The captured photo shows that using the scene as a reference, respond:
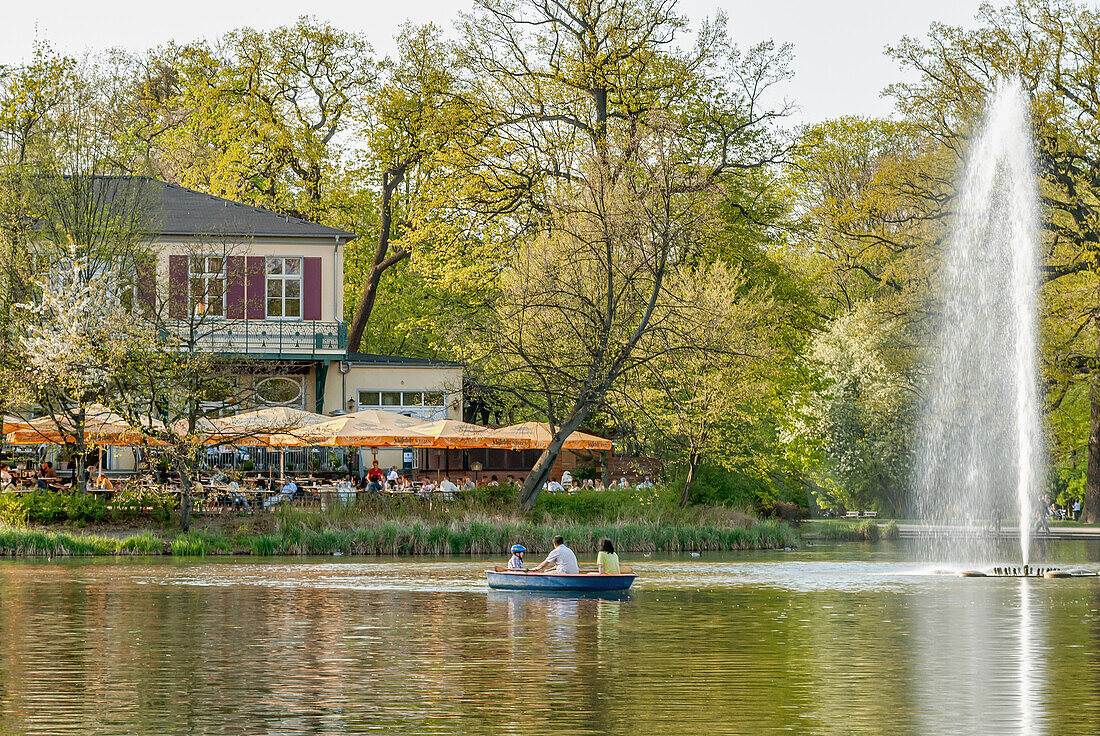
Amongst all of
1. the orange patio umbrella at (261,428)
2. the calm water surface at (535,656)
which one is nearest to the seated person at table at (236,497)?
the orange patio umbrella at (261,428)

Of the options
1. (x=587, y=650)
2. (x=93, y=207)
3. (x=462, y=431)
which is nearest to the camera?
(x=587, y=650)

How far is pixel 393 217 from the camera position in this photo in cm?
6475

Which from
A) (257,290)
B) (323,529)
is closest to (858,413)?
(257,290)

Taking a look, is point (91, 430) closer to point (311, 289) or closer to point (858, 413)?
point (311, 289)

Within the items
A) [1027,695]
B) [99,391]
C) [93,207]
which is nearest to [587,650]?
[1027,695]

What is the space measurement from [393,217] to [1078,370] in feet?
94.7

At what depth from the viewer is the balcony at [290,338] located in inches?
2037

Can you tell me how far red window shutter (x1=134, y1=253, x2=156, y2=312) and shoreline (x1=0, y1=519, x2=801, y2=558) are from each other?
20.8ft

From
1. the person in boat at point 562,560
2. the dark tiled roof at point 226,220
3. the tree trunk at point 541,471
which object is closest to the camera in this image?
the person in boat at point 562,560

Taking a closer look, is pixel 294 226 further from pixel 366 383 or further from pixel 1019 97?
pixel 1019 97

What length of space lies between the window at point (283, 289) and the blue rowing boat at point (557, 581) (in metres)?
29.4

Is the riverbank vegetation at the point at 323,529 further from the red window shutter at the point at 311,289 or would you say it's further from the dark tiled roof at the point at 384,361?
the red window shutter at the point at 311,289

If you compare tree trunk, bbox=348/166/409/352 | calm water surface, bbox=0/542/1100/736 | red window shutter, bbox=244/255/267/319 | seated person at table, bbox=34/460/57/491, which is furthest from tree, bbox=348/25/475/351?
calm water surface, bbox=0/542/1100/736

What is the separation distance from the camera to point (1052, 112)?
46.7 metres
